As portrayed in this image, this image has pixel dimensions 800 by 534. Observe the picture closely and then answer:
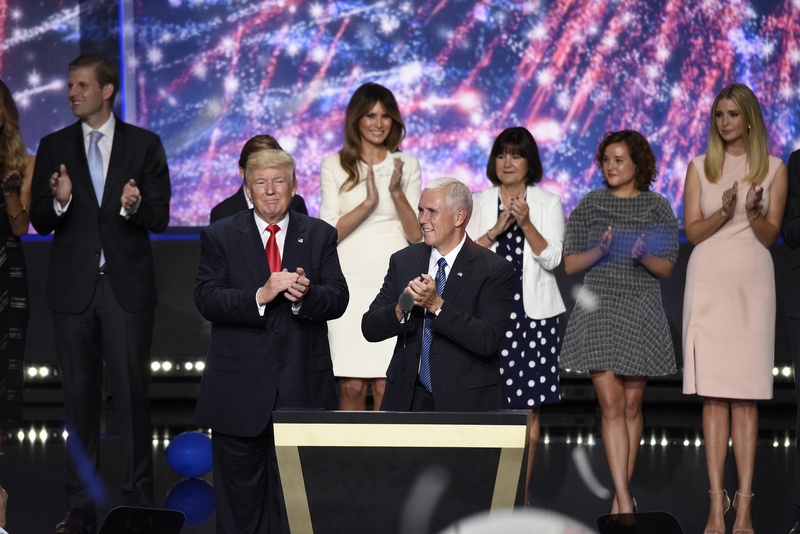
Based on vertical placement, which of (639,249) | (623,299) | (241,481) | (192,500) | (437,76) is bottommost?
(192,500)

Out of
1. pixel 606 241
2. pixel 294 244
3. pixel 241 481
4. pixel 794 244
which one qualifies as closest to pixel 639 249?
pixel 606 241

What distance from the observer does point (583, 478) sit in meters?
5.66

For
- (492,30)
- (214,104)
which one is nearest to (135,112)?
(214,104)

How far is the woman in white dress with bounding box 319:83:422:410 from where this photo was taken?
5.07 meters

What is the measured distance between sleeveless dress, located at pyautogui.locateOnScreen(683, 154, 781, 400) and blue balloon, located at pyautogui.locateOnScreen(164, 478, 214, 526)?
218cm

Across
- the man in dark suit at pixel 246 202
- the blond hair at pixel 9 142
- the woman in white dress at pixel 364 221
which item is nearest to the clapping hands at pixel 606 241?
the woman in white dress at pixel 364 221

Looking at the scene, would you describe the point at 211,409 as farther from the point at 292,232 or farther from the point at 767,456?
the point at 767,456

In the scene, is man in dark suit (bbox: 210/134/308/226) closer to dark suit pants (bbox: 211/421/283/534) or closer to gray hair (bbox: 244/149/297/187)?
gray hair (bbox: 244/149/297/187)

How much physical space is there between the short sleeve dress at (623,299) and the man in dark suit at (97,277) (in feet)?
6.14

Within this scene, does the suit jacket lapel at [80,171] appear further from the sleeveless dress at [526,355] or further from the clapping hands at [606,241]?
the clapping hands at [606,241]

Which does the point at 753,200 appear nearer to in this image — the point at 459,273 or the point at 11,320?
the point at 459,273

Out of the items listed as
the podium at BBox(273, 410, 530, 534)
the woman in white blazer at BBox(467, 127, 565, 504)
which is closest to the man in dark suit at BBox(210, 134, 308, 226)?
the woman in white blazer at BBox(467, 127, 565, 504)

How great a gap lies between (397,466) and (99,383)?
8.10 ft

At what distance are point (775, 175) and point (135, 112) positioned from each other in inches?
191
